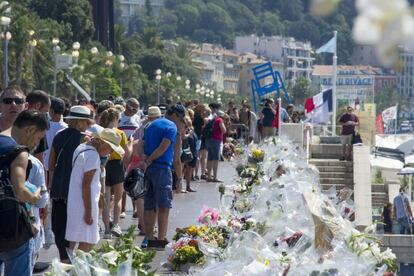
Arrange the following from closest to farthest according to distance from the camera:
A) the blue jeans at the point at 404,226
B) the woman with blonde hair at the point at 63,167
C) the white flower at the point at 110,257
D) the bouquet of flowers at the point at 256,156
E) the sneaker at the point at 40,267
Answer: the white flower at the point at 110,257 < the woman with blonde hair at the point at 63,167 < the sneaker at the point at 40,267 < the bouquet of flowers at the point at 256,156 < the blue jeans at the point at 404,226

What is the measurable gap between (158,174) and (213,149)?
10039 mm

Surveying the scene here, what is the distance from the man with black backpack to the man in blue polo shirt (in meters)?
4.75

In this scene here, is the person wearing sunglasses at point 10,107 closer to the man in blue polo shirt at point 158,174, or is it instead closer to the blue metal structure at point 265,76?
the man in blue polo shirt at point 158,174

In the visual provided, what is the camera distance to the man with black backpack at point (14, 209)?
18.6 feet

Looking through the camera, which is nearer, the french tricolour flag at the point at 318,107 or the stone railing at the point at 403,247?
the stone railing at the point at 403,247

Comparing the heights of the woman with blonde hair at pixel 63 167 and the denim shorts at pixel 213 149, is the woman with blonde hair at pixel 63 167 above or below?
above

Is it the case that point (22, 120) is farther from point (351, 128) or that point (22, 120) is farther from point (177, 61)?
point (177, 61)

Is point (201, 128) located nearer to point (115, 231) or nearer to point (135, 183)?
point (135, 183)

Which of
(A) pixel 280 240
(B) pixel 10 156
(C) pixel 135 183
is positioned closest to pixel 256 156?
(C) pixel 135 183

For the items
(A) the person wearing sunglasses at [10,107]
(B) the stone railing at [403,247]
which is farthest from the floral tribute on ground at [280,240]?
(B) the stone railing at [403,247]

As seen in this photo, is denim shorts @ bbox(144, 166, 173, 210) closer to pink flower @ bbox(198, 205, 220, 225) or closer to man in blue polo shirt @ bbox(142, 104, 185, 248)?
man in blue polo shirt @ bbox(142, 104, 185, 248)

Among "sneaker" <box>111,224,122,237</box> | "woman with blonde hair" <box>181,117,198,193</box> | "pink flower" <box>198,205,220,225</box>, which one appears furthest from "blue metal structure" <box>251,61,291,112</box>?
"pink flower" <box>198,205,220,225</box>

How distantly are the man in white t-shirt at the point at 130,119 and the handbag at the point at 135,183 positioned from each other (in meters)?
1.87

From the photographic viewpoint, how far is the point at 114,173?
11492 millimetres
